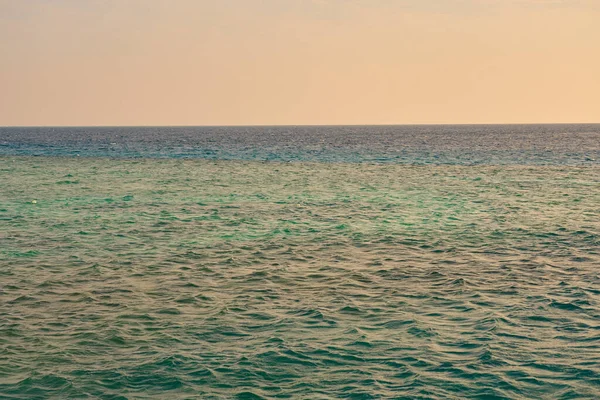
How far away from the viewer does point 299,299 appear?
2134 centimetres

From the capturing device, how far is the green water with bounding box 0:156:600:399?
14914mm

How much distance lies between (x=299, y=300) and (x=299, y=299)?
0.41 ft

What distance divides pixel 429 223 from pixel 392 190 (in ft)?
60.5

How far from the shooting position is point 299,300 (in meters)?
21.2

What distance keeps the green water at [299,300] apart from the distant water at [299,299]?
70mm

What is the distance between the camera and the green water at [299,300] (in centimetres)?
1491

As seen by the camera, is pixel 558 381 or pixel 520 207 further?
pixel 520 207

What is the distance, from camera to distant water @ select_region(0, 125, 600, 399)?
14.9 meters

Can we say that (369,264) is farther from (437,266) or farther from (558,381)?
(558,381)

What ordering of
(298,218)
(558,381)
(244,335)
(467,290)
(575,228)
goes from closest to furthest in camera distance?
(558,381) < (244,335) < (467,290) < (575,228) < (298,218)

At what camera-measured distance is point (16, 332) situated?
1803cm

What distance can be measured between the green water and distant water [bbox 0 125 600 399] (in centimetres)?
7

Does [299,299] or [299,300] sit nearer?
[299,300]

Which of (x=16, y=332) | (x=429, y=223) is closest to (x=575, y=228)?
(x=429, y=223)
